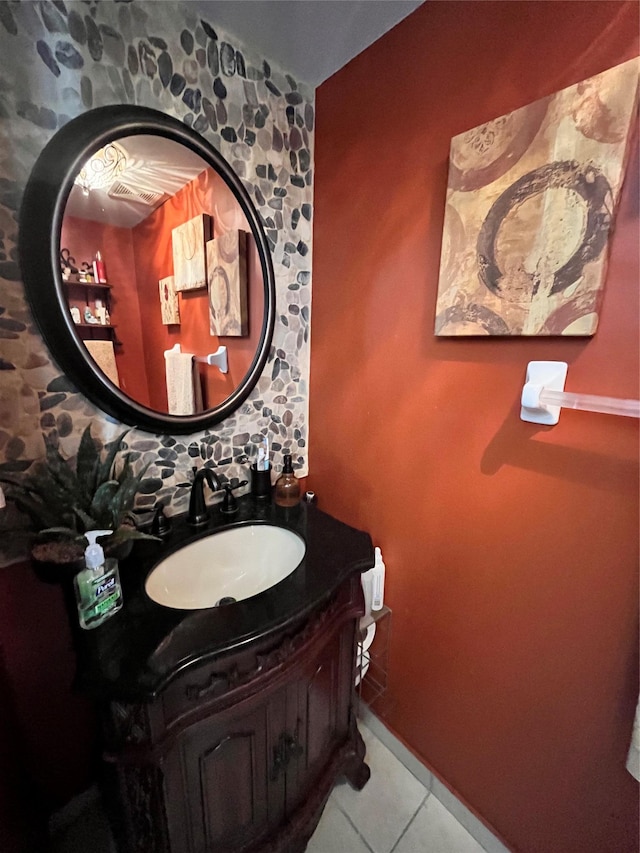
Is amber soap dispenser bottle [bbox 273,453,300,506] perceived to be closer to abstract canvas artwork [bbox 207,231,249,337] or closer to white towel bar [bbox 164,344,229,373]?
white towel bar [bbox 164,344,229,373]

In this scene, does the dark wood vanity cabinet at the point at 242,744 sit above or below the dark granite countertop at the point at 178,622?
below

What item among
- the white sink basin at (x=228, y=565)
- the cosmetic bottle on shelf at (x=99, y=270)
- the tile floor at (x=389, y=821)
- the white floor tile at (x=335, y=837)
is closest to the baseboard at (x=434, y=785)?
the tile floor at (x=389, y=821)

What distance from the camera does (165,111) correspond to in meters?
0.91

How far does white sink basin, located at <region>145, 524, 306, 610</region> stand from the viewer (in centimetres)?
95

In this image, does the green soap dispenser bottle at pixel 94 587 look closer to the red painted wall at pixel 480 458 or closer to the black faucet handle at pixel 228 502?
the black faucet handle at pixel 228 502

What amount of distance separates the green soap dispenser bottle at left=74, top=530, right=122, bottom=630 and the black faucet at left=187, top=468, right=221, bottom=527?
342 mm

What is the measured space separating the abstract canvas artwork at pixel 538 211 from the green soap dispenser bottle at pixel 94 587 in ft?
3.09

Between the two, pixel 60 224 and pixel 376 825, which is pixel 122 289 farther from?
pixel 376 825

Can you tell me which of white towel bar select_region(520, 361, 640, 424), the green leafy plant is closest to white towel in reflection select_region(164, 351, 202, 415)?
the green leafy plant

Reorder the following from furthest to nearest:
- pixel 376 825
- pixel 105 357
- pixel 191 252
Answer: pixel 376 825, pixel 191 252, pixel 105 357

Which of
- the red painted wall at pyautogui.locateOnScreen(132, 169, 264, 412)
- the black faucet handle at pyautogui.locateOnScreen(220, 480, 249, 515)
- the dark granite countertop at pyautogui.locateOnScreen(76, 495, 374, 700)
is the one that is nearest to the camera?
the dark granite countertop at pyautogui.locateOnScreen(76, 495, 374, 700)

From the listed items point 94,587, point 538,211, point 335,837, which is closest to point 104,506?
point 94,587

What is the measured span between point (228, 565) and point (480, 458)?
2.60 ft

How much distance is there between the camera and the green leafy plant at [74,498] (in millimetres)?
745
